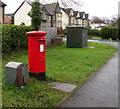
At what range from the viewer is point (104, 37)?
105 feet

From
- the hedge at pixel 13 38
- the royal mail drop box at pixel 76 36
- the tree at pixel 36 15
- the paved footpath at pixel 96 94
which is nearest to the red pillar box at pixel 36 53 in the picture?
the paved footpath at pixel 96 94

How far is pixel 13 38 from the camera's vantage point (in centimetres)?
1045

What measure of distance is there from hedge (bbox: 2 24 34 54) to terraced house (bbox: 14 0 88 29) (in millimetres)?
14307

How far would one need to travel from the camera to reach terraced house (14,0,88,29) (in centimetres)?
4059

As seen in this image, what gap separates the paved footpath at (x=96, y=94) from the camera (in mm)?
3943

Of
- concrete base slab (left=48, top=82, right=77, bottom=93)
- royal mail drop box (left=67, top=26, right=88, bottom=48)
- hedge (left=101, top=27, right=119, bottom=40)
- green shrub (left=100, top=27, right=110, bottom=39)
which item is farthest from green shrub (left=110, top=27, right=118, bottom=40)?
concrete base slab (left=48, top=82, right=77, bottom=93)

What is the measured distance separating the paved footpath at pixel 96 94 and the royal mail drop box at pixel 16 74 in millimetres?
1284

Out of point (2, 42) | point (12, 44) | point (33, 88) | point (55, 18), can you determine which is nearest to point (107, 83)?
point (33, 88)

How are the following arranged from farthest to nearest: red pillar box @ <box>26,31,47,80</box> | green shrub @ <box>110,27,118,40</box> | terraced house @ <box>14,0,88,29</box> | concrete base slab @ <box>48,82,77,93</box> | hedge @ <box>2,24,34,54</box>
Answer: terraced house @ <box>14,0,88,29</box>
green shrub @ <box>110,27,118,40</box>
hedge @ <box>2,24,34,54</box>
red pillar box @ <box>26,31,47,80</box>
concrete base slab @ <box>48,82,77,93</box>

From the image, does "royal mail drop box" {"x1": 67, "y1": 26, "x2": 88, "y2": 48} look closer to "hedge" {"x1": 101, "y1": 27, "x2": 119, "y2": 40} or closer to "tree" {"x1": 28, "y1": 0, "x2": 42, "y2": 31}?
"tree" {"x1": 28, "y1": 0, "x2": 42, "y2": 31}

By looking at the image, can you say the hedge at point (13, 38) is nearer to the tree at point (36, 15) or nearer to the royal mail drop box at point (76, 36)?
the tree at point (36, 15)

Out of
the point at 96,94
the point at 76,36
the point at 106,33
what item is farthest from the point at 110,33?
the point at 96,94

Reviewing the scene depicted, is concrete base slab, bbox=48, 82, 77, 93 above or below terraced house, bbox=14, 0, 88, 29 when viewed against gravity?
below

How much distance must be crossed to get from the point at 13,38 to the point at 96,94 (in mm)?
7288
